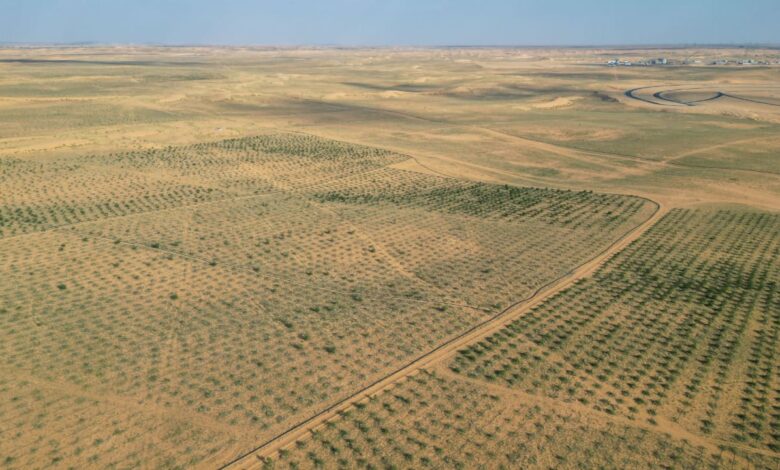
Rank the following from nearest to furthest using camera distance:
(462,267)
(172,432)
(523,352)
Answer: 1. (172,432)
2. (523,352)
3. (462,267)

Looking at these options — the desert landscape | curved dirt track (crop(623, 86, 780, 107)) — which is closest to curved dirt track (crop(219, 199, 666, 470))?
the desert landscape

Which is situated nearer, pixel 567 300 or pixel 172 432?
pixel 172 432

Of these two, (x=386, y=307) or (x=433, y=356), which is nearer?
(x=433, y=356)

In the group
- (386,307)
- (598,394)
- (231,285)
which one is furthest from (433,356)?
(231,285)

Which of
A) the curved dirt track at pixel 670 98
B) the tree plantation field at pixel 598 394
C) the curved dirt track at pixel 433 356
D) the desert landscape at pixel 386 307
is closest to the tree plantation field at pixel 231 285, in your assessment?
the desert landscape at pixel 386 307

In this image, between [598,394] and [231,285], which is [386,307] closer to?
[231,285]

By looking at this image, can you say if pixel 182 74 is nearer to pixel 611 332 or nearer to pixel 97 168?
pixel 97 168

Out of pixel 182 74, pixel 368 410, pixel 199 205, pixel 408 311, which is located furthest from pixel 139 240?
pixel 182 74
